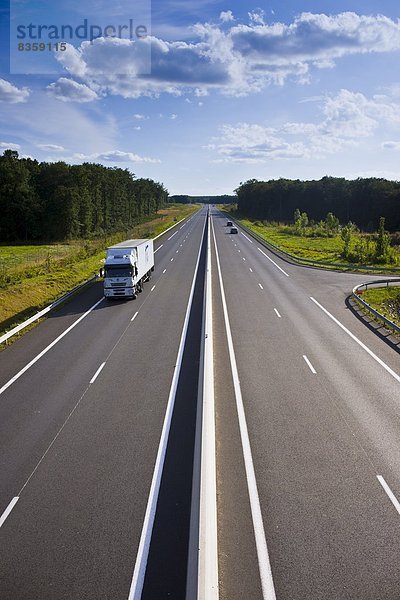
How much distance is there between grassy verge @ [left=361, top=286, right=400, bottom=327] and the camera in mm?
28969

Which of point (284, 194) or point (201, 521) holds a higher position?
point (284, 194)

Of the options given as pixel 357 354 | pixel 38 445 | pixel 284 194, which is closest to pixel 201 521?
pixel 38 445

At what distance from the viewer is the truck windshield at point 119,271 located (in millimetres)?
30375

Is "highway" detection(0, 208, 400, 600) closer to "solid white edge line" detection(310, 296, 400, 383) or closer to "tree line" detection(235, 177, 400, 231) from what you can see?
"solid white edge line" detection(310, 296, 400, 383)

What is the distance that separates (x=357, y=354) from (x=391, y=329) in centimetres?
482

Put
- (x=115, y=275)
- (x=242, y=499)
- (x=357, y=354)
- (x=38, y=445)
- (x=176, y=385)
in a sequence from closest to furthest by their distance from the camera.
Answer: (x=242, y=499)
(x=38, y=445)
(x=176, y=385)
(x=357, y=354)
(x=115, y=275)

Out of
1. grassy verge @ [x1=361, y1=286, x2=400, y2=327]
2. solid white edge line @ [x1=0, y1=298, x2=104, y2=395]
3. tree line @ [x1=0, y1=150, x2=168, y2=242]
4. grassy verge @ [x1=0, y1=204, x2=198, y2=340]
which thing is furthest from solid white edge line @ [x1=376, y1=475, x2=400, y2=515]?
tree line @ [x1=0, y1=150, x2=168, y2=242]

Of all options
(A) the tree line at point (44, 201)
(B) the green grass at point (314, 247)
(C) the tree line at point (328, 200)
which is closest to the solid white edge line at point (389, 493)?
(B) the green grass at point (314, 247)

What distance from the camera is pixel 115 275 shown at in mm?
30406

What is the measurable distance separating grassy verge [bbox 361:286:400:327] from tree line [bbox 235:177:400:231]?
7160 cm

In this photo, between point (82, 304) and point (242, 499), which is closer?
point (242, 499)

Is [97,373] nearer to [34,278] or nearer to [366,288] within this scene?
[34,278]

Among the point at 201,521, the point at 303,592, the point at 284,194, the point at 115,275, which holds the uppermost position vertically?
the point at 284,194

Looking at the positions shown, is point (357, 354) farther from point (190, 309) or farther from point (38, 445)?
point (38, 445)
